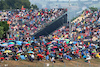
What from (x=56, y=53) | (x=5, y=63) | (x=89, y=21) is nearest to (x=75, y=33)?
(x=89, y=21)

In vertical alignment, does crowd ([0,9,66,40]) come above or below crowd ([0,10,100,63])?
above

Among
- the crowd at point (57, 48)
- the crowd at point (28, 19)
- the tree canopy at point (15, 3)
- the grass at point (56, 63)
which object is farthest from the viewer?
the tree canopy at point (15, 3)

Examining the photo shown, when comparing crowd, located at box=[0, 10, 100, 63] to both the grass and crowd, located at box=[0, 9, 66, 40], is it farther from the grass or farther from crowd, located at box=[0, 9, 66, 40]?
crowd, located at box=[0, 9, 66, 40]

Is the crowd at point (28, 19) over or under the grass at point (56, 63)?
over

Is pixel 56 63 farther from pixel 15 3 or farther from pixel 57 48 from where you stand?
pixel 15 3

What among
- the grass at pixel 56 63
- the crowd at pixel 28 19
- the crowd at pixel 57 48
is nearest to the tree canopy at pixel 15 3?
the crowd at pixel 28 19

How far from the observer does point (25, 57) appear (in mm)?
24797

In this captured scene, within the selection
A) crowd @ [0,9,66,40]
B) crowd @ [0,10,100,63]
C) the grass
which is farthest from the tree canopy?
the grass

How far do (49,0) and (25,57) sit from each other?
158 ft

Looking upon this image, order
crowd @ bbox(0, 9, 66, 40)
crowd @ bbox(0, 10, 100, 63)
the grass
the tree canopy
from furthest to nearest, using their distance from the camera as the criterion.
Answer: the tree canopy < crowd @ bbox(0, 9, 66, 40) < crowd @ bbox(0, 10, 100, 63) < the grass

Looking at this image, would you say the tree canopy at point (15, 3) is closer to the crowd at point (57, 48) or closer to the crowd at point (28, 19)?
the crowd at point (28, 19)

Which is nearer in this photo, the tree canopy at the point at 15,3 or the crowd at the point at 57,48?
the crowd at the point at 57,48

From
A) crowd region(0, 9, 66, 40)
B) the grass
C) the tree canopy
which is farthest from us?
the tree canopy

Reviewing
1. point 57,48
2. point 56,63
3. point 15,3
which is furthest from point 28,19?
point 15,3
